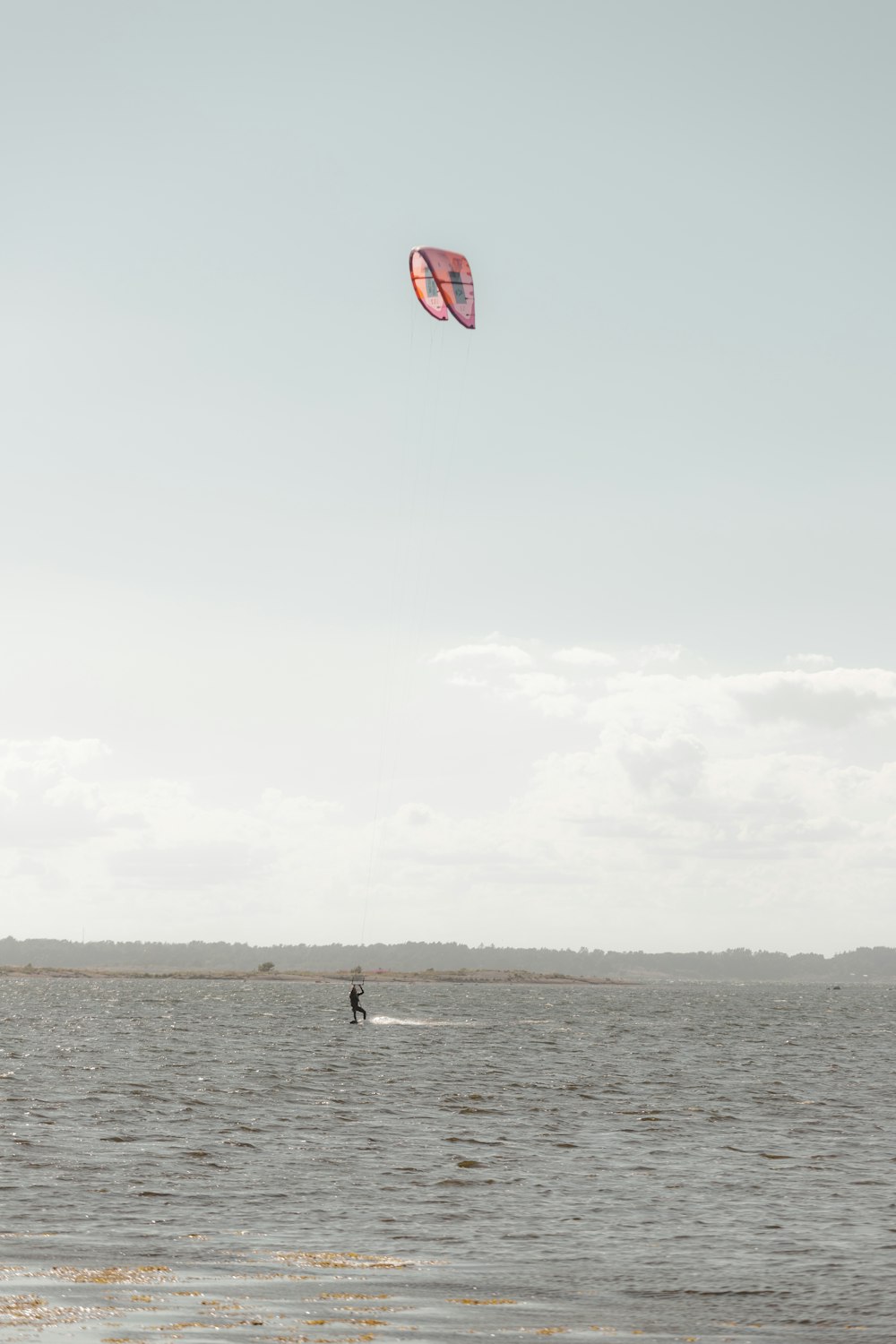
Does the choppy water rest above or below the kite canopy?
below

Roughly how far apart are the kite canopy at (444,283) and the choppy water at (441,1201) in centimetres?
2772

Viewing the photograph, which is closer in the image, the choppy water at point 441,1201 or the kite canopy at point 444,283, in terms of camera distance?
the choppy water at point 441,1201

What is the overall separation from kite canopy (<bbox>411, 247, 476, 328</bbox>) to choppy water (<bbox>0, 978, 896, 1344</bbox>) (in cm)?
2772

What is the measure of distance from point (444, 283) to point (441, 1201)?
3247 cm

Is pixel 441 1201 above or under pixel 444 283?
under

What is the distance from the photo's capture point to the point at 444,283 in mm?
46531

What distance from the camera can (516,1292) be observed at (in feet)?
59.3

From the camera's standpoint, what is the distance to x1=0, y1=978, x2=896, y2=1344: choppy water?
55.5 feet

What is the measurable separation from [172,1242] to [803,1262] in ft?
33.1

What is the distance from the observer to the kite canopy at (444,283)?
153 ft

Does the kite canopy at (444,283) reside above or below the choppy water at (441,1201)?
above

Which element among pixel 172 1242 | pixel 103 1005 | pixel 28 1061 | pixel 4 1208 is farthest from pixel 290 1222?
pixel 103 1005

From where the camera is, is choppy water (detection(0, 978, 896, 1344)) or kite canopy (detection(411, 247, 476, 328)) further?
kite canopy (detection(411, 247, 476, 328))

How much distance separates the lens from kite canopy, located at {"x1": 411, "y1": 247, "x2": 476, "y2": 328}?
46.6m
